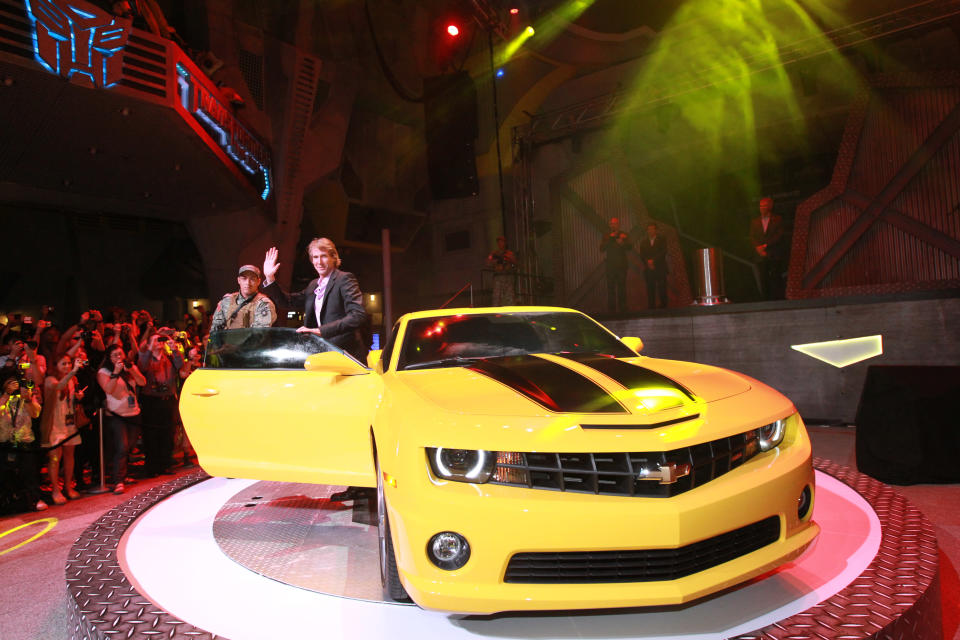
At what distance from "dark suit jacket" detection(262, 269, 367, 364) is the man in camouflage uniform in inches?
10.6

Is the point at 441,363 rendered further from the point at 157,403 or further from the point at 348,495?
the point at 157,403

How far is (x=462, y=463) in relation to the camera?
1733mm

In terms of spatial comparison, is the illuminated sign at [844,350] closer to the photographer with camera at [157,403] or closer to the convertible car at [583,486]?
the convertible car at [583,486]

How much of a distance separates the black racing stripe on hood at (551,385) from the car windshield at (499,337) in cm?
31

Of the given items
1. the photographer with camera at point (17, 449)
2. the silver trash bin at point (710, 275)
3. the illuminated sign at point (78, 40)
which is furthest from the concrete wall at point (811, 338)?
the illuminated sign at point (78, 40)

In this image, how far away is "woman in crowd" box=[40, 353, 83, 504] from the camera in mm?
5059

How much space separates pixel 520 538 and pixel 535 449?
25cm

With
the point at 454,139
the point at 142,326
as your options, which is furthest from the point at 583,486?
the point at 454,139

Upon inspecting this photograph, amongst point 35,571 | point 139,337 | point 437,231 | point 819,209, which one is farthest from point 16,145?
point 819,209

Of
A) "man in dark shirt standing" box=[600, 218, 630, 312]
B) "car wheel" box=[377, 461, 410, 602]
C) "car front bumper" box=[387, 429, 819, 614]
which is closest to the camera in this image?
"car front bumper" box=[387, 429, 819, 614]

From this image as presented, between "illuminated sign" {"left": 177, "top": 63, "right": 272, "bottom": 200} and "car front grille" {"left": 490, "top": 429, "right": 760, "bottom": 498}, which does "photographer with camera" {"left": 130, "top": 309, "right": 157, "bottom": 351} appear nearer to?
"illuminated sign" {"left": 177, "top": 63, "right": 272, "bottom": 200}

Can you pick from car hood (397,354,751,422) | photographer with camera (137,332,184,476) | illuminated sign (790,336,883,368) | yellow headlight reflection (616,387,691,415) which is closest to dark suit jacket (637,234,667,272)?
illuminated sign (790,336,883,368)

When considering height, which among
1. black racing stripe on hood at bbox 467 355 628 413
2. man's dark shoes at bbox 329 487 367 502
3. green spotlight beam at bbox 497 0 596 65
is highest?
green spotlight beam at bbox 497 0 596 65

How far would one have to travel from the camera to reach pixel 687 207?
13.5 m
